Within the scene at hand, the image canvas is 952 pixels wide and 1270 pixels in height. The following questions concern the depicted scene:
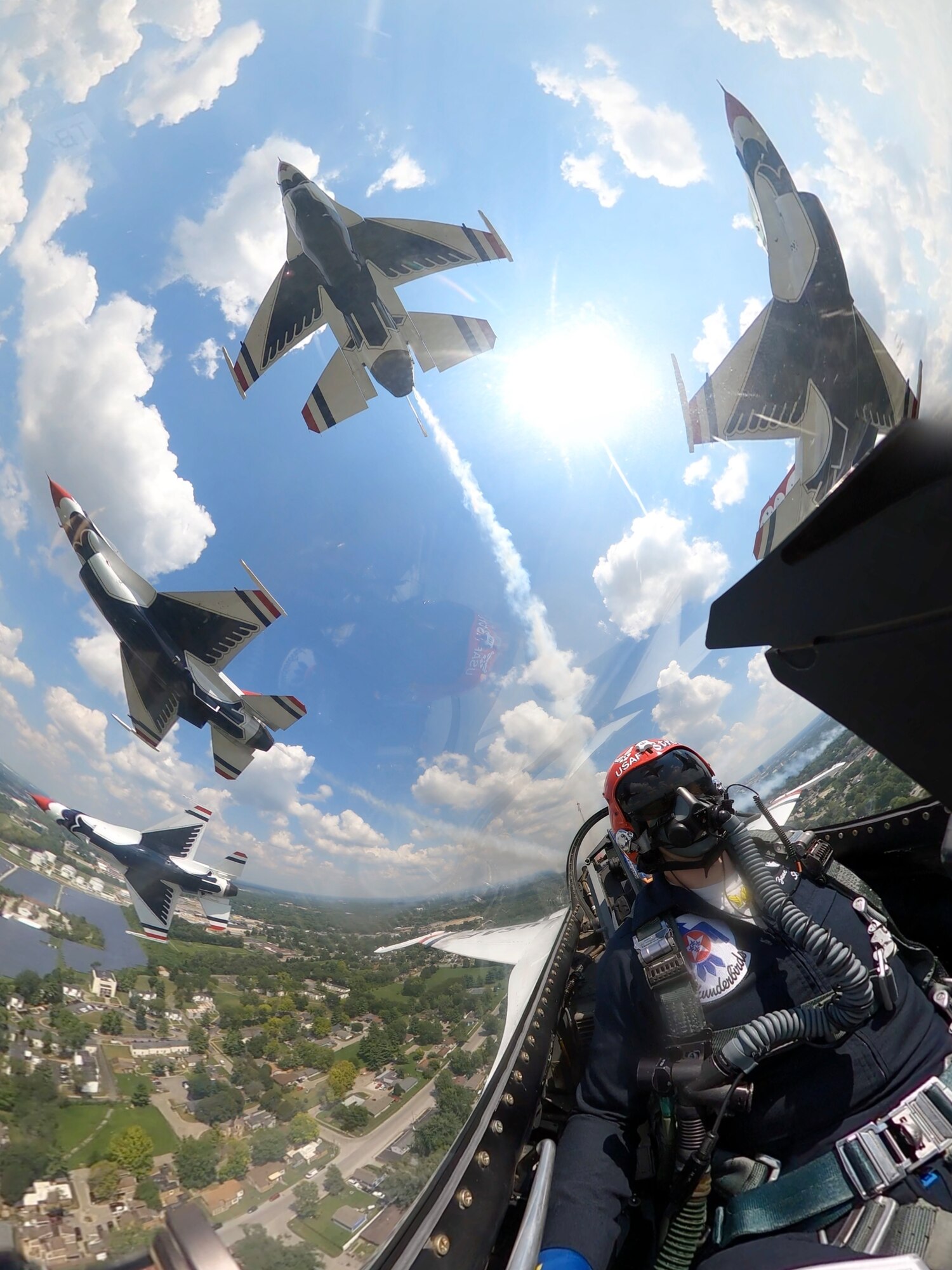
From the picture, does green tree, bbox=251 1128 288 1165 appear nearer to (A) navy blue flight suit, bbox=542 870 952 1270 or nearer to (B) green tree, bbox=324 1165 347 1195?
(B) green tree, bbox=324 1165 347 1195

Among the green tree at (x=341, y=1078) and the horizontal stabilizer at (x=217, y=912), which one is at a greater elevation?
the horizontal stabilizer at (x=217, y=912)

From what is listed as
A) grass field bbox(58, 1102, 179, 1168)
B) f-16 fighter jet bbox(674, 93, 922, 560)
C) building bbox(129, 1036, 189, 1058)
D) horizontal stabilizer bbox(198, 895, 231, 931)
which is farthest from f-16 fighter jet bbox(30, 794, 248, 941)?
f-16 fighter jet bbox(674, 93, 922, 560)

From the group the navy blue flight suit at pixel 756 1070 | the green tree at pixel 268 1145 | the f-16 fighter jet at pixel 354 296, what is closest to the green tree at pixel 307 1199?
the green tree at pixel 268 1145

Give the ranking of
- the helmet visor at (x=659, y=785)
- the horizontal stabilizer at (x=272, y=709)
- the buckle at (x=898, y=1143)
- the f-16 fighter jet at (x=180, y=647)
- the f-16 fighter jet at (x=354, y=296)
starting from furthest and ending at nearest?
the horizontal stabilizer at (x=272, y=709) → the f-16 fighter jet at (x=180, y=647) → the f-16 fighter jet at (x=354, y=296) → the helmet visor at (x=659, y=785) → the buckle at (x=898, y=1143)

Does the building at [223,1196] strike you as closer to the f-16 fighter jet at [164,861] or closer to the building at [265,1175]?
the building at [265,1175]

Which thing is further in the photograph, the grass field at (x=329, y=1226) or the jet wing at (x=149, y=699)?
the jet wing at (x=149, y=699)

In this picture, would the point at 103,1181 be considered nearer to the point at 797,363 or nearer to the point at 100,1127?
the point at 100,1127

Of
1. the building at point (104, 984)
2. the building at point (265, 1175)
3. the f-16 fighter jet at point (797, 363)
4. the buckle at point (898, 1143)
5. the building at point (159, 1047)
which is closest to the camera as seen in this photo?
the buckle at point (898, 1143)
